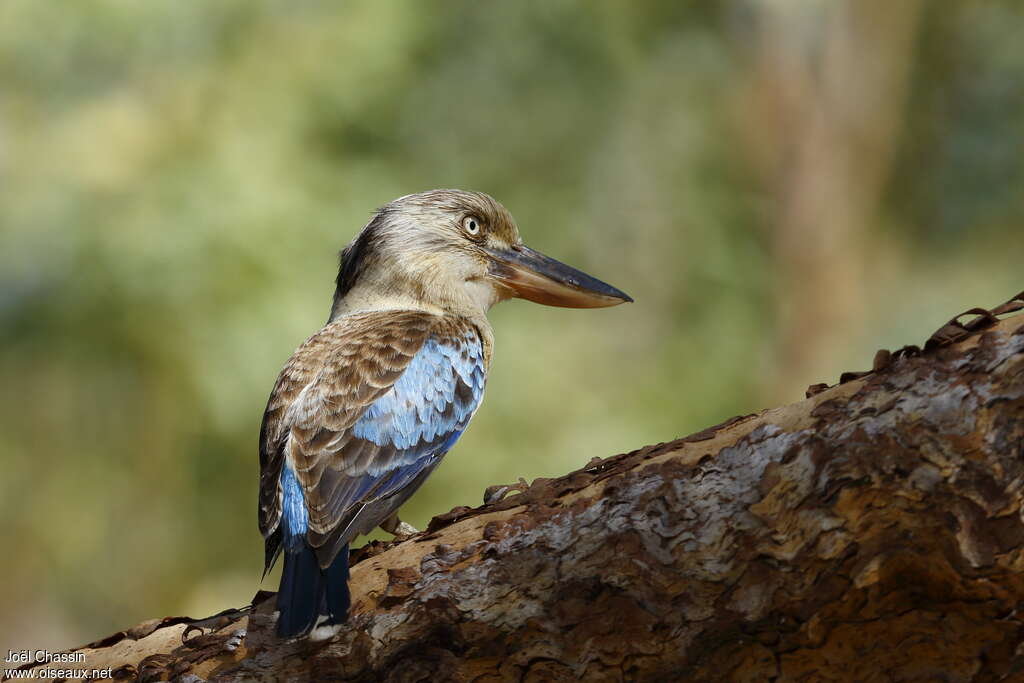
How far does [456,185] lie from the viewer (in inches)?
319

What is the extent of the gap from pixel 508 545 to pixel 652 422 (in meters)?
5.11

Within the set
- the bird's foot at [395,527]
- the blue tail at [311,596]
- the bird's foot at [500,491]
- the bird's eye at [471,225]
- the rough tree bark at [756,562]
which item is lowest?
the rough tree bark at [756,562]

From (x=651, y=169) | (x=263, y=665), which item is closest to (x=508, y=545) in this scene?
(x=263, y=665)

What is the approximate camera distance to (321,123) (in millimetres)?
7953

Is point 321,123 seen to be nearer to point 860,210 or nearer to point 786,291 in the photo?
point 786,291

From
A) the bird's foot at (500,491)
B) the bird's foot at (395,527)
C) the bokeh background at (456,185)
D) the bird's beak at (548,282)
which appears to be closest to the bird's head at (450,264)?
the bird's beak at (548,282)

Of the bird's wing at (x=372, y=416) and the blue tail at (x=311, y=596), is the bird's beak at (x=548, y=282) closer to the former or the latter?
the bird's wing at (x=372, y=416)

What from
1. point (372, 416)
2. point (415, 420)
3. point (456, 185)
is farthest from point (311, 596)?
point (456, 185)

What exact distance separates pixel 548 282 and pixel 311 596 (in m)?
2.01

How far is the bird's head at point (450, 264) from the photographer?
429 centimetres

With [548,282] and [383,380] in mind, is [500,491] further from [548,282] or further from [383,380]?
[548,282]

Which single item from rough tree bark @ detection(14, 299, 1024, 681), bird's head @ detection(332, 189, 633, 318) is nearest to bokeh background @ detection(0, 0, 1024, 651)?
bird's head @ detection(332, 189, 633, 318)

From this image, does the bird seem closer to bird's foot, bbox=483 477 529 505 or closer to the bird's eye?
the bird's eye

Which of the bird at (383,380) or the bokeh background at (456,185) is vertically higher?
the bokeh background at (456,185)
